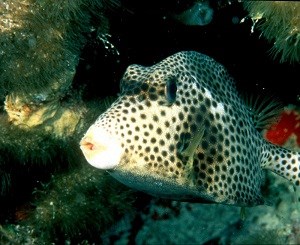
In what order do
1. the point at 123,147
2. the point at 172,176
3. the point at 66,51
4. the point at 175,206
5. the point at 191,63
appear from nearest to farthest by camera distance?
1. the point at 123,147
2. the point at 172,176
3. the point at 191,63
4. the point at 66,51
5. the point at 175,206

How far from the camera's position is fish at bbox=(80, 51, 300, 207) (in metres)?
2.64

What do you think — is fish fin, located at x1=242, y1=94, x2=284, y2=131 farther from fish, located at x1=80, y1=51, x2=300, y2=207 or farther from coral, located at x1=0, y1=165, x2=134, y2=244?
coral, located at x1=0, y1=165, x2=134, y2=244

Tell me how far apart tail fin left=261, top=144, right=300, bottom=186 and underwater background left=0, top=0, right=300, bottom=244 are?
0.55 m

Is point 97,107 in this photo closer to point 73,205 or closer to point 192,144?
point 73,205

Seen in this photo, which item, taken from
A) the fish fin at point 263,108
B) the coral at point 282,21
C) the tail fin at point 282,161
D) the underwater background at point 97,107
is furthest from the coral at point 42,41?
the tail fin at point 282,161

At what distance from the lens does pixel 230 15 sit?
4262mm

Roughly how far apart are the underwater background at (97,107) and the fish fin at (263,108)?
0.11m

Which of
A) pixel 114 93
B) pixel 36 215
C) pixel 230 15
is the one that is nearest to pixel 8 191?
pixel 36 215

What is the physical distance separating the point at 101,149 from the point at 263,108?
1837mm

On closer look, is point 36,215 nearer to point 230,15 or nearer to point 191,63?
point 191,63

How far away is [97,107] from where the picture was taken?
4.38 m

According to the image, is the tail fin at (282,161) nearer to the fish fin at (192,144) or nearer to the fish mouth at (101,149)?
the fish fin at (192,144)

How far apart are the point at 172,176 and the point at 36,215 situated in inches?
85.3

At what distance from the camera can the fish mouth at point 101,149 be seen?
251 centimetres
